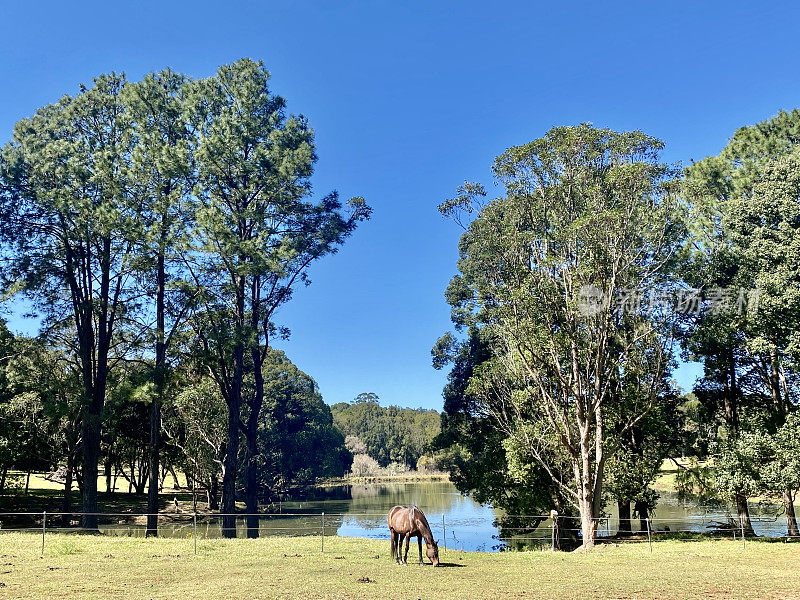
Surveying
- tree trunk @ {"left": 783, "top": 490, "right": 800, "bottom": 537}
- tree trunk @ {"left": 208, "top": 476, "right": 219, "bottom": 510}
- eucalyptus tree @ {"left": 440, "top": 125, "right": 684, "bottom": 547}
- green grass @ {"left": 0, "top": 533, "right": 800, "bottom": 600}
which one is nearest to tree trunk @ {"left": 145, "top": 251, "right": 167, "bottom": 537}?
green grass @ {"left": 0, "top": 533, "right": 800, "bottom": 600}

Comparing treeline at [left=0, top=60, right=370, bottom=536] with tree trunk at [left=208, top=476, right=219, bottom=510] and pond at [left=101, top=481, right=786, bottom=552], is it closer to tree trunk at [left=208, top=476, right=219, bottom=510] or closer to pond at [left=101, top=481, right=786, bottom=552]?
pond at [left=101, top=481, right=786, bottom=552]

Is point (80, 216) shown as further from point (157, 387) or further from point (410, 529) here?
point (410, 529)

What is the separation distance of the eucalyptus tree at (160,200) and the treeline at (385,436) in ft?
301

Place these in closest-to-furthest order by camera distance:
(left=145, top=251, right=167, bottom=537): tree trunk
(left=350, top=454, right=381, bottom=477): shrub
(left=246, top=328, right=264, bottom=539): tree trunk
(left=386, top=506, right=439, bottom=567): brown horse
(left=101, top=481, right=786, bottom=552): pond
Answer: (left=386, top=506, right=439, bottom=567): brown horse
(left=145, top=251, right=167, bottom=537): tree trunk
(left=246, top=328, right=264, bottom=539): tree trunk
(left=101, top=481, right=786, bottom=552): pond
(left=350, top=454, right=381, bottom=477): shrub

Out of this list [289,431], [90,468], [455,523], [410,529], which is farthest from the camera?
[289,431]

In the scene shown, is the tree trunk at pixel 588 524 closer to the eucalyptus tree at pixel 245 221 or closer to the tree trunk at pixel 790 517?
the tree trunk at pixel 790 517

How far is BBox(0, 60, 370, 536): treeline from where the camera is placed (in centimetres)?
2752

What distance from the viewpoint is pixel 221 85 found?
3114 centimetres

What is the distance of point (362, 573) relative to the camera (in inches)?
553

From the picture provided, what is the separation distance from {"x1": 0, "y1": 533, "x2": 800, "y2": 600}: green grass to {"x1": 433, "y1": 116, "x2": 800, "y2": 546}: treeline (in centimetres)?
608

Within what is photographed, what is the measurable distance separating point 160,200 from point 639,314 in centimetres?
2385

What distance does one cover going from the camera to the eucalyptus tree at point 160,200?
90.3 ft

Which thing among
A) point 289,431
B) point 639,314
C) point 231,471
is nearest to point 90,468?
point 231,471

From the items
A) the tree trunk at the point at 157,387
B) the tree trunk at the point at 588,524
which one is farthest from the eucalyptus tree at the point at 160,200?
the tree trunk at the point at 588,524
